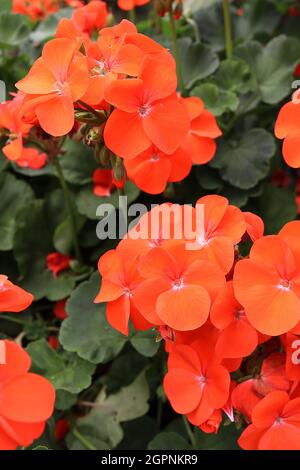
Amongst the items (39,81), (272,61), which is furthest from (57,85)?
(272,61)

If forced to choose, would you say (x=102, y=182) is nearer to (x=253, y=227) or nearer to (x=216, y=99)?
(x=216, y=99)

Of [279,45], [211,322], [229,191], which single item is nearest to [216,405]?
[211,322]

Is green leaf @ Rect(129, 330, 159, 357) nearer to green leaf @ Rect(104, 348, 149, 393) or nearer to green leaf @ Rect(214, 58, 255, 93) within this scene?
green leaf @ Rect(104, 348, 149, 393)

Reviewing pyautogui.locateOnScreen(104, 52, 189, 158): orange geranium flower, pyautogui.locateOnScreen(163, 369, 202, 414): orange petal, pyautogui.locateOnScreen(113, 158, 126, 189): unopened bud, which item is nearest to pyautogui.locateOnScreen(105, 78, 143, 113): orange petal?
pyautogui.locateOnScreen(104, 52, 189, 158): orange geranium flower

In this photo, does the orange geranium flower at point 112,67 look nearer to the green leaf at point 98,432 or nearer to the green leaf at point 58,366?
the green leaf at point 58,366

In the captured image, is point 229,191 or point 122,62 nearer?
point 122,62

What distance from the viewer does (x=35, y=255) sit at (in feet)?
4.60

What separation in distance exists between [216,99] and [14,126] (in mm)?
417

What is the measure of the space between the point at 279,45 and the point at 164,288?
847 mm

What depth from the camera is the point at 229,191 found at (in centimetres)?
139

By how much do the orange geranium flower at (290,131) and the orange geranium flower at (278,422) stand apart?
11.7 inches
